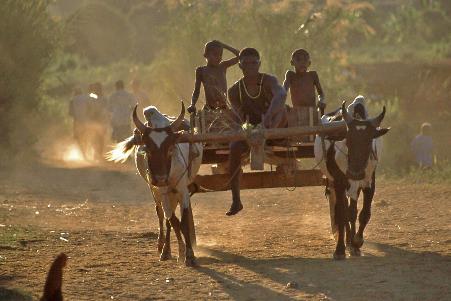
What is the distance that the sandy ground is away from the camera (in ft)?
31.6

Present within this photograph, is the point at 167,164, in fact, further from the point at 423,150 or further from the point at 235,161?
the point at 423,150

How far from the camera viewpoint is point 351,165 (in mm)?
11055

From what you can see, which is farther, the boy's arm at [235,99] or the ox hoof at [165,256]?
the boy's arm at [235,99]

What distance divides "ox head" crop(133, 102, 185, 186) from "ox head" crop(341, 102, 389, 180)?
5.47ft

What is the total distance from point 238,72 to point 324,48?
3239 millimetres

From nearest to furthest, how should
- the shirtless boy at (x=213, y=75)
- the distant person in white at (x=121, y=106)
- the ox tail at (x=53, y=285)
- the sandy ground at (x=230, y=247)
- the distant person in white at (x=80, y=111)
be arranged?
the ox tail at (x=53, y=285) → the sandy ground at (x=230, y=247) → the shirtless boy at (x=213, y=75) → the distant person in white at (x=121, y=106) → the distant person in white at (x=80, y=111)

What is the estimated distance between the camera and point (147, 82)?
34.2 metres

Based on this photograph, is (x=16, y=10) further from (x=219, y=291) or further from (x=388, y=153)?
(x=219, y=291)

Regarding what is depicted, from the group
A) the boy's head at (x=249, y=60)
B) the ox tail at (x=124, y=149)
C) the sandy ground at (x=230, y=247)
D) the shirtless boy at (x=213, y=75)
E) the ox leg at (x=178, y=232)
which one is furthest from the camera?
the shirtless boy at (x=213, y=75)

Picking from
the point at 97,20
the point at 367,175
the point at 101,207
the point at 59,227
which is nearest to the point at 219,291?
the point at 367,175

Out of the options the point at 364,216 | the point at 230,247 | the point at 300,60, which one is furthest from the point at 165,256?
the point at 300,60

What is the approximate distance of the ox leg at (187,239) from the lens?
11031 mm

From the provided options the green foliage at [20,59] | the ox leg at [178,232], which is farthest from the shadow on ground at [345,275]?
the green foliage at [20,59]

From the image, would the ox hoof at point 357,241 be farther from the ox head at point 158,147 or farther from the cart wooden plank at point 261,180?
the ox head at point 158,147
